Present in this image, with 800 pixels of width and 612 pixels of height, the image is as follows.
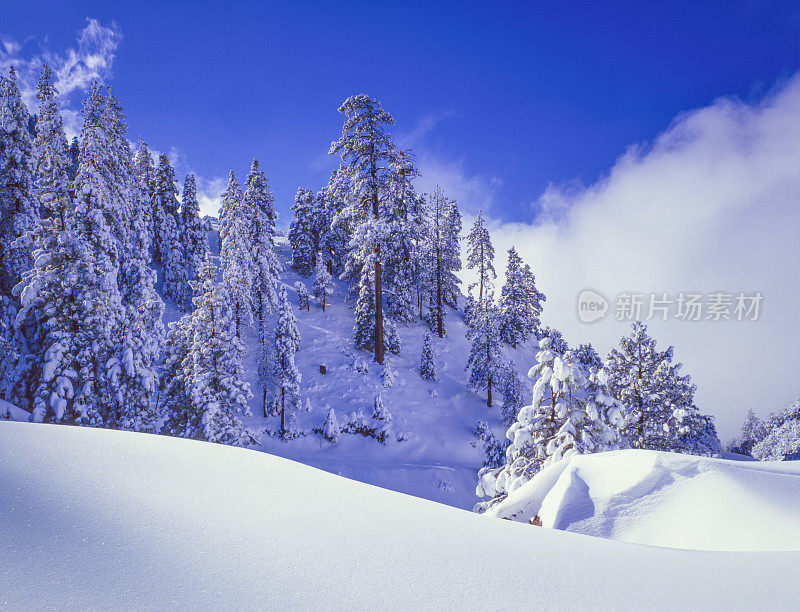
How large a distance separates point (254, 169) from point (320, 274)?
13.5 metres

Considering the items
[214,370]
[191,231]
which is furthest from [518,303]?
[191,231]

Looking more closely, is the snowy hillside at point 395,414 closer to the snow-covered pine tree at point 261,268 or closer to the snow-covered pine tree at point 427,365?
the snow-covered pine tree at point 427,365

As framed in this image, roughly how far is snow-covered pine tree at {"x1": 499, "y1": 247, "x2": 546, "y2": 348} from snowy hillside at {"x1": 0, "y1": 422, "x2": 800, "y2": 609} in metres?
37.6

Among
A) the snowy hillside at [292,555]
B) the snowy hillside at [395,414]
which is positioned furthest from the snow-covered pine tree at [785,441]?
the snowy hillside at [292,555]

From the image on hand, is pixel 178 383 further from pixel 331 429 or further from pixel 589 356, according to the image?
pixel 589 356

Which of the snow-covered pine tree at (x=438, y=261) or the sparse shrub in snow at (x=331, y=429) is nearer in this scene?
the sparse shrub in snow at (x=331, y=429)

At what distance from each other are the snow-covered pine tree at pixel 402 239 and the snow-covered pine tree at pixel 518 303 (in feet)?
32.8

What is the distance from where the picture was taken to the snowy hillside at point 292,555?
6.07 ft

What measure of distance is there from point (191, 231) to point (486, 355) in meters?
31.4

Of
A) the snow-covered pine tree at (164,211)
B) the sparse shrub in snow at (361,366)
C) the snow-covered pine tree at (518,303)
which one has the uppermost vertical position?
the snow-covered pine tree at (164,211)

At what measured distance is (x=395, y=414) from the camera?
23.8 m

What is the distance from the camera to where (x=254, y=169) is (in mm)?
39125

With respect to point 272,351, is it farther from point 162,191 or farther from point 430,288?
point 162,191

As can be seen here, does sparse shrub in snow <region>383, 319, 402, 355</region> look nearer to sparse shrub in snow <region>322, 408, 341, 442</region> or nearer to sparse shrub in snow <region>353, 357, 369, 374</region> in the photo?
sparse shrub in snow <region>353, 357, 369, 374</region>
